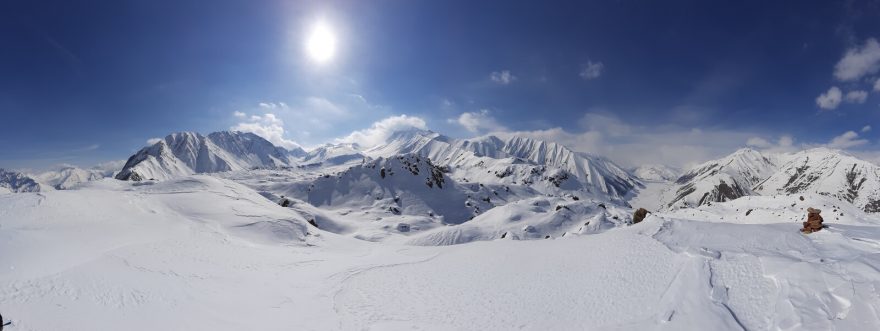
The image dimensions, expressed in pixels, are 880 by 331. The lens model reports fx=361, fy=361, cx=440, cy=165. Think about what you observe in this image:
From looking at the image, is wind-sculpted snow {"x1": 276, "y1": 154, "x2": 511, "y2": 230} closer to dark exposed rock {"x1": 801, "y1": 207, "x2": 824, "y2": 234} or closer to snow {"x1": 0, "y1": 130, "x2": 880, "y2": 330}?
snow {"x1": 0, "y1": 130, "x2": 880, "y2": 330}

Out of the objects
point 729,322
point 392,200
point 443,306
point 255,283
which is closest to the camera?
point 729,322

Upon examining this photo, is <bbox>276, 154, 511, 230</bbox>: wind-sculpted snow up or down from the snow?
up

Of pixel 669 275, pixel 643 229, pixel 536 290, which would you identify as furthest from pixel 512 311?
pixel 643 229

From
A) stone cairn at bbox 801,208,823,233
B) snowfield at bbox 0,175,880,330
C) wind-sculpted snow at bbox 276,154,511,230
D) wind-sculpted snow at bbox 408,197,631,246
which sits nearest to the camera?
snowfield at bbox 0,175,880,330

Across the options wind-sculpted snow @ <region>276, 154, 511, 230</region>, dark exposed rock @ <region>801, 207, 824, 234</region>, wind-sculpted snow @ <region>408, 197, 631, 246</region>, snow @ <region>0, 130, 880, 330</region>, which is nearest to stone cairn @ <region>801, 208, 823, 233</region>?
dark exposed rock @ <region>801, 207, 824, 234</region>

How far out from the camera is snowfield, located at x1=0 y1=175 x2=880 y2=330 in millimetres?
15023

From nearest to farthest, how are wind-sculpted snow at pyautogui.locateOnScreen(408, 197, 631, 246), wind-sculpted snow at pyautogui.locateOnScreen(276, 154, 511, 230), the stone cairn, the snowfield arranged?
1. the snowfield
2. the stone cairn
3. wind-sculpted snow at pyautogui.locateOnScreen(408, 197, 631, 246)
4. wind-sculpted snow at pyautogui.locateOnScreen(276, 154, 511, 230)

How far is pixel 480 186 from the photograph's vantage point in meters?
193

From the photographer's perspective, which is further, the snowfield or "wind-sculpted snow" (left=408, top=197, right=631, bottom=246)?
"wind-sculpted snow" (left=408, top=197, right=631, bottom=246)

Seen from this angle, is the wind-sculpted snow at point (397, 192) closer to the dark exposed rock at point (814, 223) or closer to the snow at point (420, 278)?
the snow at point (420, 278)

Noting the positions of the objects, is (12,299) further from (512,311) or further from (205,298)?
(512,311)

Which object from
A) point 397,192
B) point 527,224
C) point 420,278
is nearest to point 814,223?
point 420,278

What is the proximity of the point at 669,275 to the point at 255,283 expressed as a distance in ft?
82.6

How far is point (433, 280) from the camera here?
78.1 ft
